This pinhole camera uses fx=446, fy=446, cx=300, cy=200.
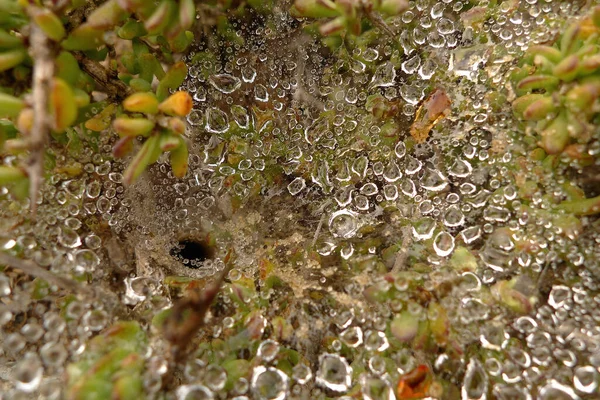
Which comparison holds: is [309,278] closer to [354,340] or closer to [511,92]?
[354,340]

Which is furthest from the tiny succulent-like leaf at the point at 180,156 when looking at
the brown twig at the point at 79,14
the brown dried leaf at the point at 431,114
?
the brown dried leaf at the point at 431,114

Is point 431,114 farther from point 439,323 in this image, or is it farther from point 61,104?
point 61,104

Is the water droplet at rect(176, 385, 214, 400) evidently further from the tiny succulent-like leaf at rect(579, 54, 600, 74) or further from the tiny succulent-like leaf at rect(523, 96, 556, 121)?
the tiny succulent-like leaf at rect(579, 54, 600, 74)

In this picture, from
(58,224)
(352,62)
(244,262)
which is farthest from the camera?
(352,62)

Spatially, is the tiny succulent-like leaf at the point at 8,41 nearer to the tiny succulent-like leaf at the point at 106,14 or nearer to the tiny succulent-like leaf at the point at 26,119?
the tiny succulent-like leaf at the point at 106,14

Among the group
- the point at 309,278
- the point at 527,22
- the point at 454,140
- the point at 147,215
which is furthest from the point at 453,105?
the point at 147,215

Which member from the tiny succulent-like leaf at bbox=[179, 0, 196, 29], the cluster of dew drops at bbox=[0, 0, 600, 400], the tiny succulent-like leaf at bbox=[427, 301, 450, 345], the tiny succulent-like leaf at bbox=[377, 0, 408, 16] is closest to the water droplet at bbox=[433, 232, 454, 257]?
the cluster of dew drops at bbox=[0, 0, 600, 400]
